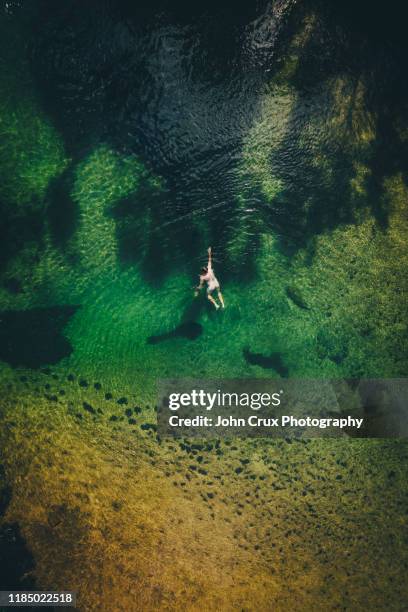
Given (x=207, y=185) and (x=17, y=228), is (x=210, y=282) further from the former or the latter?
(x=17, y=228)

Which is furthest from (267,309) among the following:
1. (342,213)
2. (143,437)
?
(143,437)

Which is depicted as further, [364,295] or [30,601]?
[364,295]

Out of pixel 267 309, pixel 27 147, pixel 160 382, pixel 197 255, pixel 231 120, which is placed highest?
pixel 231 120

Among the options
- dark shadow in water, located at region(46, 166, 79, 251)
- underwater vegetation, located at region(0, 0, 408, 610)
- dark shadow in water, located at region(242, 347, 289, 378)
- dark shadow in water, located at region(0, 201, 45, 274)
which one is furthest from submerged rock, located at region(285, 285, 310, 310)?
dark shadow in water, located at region(0, 201, 45, 274)

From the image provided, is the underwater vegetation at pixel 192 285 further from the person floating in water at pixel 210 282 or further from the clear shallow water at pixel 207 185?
the person floating in water at pixel 210 282

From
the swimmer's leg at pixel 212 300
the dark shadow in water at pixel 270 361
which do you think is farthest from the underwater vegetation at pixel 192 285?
the swimmer's leg at pixel 212 300

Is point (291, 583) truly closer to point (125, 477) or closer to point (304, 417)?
point (304, 417)

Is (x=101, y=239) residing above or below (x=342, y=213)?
below

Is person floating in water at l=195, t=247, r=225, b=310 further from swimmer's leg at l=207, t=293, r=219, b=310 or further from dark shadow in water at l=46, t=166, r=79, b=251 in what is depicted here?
dark shadow in water at l=46, t=166, r=79, b=251
